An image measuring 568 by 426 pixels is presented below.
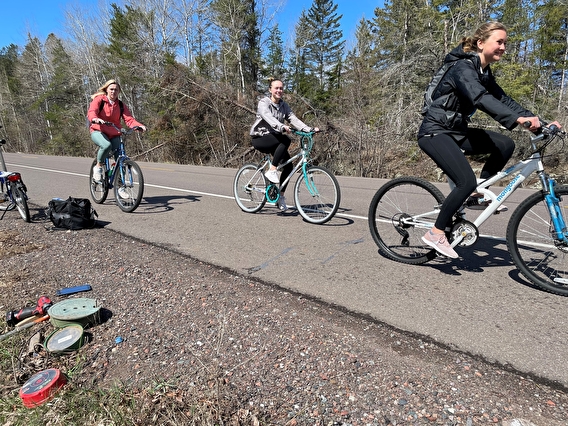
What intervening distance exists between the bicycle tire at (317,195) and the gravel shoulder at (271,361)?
92.5 inches

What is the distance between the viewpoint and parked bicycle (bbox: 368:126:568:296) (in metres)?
3.03

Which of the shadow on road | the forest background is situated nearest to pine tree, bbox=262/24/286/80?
the forest background

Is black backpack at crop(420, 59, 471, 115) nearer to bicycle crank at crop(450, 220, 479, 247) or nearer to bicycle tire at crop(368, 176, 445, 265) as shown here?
bicycle tire at crop(368, 176, 445, 265)

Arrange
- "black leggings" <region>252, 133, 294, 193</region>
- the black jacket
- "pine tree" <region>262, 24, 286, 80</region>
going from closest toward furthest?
the black jacket → "black leggings" <region>252, 133, 294, 193</region> → "pine tree" <region>262, 24, 286, 80</region>

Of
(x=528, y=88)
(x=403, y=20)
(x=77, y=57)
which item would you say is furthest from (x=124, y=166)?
(x=77, y=57)

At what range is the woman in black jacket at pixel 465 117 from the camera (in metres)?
2.95

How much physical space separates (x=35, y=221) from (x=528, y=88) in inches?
781

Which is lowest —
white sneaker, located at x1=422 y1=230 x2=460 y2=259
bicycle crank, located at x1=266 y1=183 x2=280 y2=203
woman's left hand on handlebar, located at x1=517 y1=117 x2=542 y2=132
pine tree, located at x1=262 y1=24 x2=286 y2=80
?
white sneaker, located at x1=422 y1=230 x2=460 y2=259

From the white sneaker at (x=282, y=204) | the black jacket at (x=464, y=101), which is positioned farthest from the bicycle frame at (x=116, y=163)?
the black jacket at (x=464, y=101)

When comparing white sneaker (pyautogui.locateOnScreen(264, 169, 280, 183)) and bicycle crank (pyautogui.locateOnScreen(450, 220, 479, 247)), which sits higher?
white sneaker (pyautogui.locateOnScreen(264, 169, 280, 183))

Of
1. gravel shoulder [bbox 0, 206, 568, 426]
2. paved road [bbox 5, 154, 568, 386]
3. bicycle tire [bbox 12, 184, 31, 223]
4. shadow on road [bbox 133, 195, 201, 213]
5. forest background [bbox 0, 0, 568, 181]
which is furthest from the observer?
forest background [bbox 0, 0, 568, 181]

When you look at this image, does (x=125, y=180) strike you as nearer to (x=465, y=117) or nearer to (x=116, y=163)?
(x=116, y=163)

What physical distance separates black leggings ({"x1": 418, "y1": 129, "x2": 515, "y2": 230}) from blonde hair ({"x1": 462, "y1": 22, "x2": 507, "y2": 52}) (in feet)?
2.46

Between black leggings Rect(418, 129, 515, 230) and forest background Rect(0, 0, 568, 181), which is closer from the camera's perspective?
black leggings Rect(418, 129, 515, 230)
